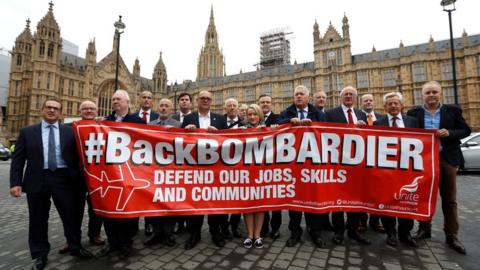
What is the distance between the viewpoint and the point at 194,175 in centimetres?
403

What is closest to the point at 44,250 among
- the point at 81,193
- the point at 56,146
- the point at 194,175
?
the point at 81,193

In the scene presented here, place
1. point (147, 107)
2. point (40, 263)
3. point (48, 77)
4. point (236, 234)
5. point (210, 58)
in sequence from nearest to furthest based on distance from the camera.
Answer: point (40, 263)
point (236, 234)
point (147, 107)
point (48, 77)
point (210, 58)

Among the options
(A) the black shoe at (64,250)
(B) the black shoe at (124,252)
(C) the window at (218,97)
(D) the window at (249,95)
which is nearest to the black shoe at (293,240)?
(B) the black shoe at (124,252)

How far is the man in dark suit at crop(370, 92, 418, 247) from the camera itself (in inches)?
158

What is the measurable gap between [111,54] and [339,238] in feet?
195

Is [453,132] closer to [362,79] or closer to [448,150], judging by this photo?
[448,150]

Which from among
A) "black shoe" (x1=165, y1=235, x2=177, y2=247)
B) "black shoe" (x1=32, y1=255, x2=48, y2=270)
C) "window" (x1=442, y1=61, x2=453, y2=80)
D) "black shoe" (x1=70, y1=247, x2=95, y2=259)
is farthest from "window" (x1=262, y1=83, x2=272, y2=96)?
"black shoe" (x1=32, y1=255, x2=48, y2=270)

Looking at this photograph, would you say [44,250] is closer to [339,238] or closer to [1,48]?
[339,238]

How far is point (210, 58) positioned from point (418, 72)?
4876 centimetres

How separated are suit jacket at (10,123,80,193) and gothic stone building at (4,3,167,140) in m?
48.1

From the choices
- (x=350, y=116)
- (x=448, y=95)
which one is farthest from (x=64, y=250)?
(x=448, y=95)

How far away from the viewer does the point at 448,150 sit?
3.95 meters

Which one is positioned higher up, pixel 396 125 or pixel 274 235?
pixel 396 125

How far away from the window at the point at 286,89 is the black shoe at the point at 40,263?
45.9 meters
